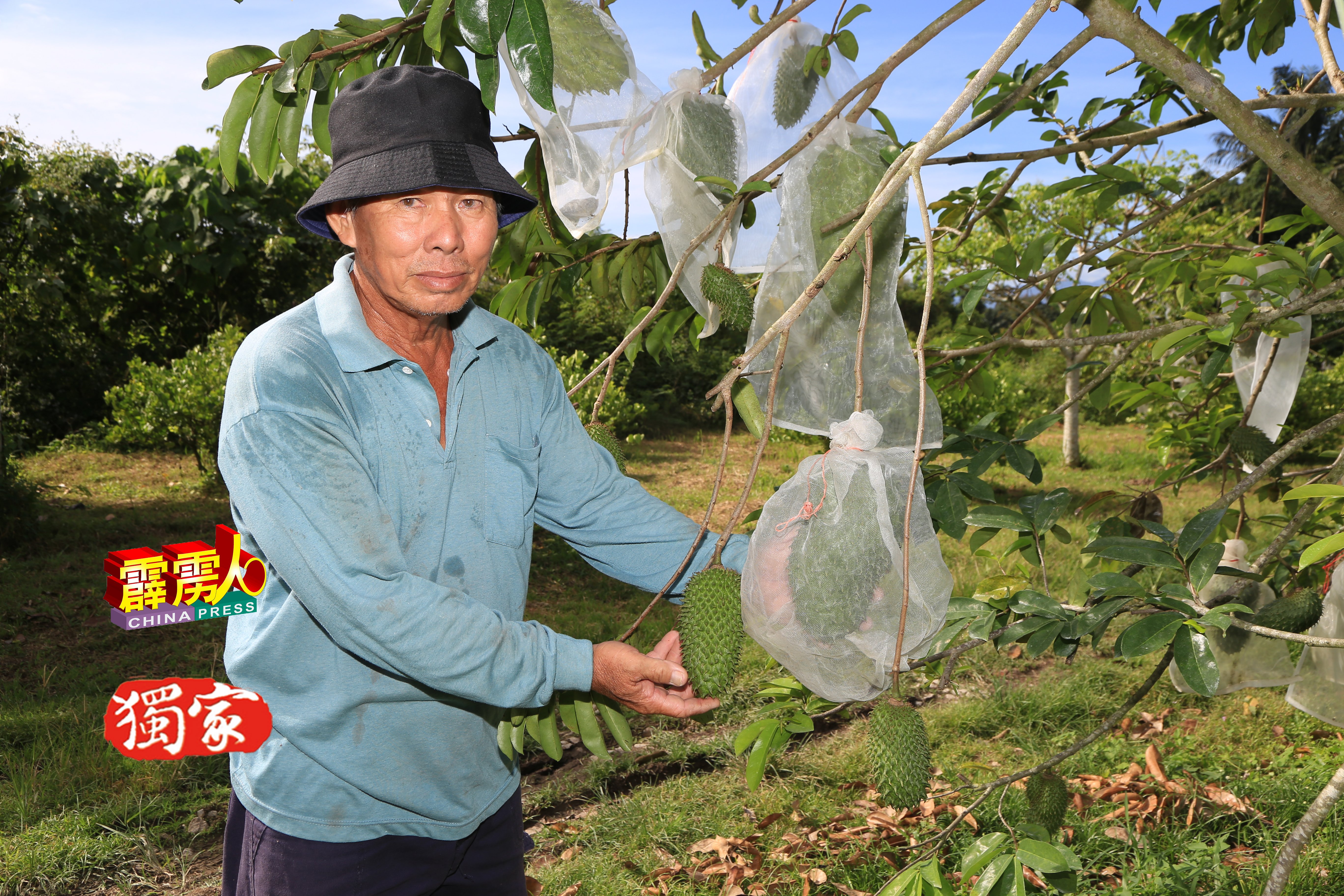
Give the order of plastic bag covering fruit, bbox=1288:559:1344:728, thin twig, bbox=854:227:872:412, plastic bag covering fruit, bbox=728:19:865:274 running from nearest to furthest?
thin twig, bbox=854:227:872:412, plastic bag covering fruit, bbox=728:19:865:274, plastic bag covering fruit, bbox=1288:559:1344:728

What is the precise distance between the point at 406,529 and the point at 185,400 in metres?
6.84

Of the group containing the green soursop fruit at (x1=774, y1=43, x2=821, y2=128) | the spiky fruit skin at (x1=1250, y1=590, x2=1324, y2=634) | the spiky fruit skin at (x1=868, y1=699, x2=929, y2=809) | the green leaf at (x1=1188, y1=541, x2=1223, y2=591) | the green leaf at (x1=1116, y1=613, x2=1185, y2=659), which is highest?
the green soursop fruit at (x1=774, y1=43, x2=821, y2=128)

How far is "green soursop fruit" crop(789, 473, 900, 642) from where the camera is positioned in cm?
120

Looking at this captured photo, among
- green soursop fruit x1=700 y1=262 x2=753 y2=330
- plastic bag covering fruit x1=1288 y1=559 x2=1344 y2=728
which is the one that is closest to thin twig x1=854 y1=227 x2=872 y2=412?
green soursop fruit x1=700 y1=262 x2=753 y2=330

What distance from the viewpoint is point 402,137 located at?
1.27m

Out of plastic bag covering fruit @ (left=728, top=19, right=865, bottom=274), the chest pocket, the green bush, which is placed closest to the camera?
the chest pocket

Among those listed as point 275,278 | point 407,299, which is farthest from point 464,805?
point 275,278

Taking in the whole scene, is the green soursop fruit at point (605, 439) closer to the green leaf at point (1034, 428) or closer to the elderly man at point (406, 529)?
the elderly man at point (406, 529)

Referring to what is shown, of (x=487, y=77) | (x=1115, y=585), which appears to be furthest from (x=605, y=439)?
(x=1115, y=585)

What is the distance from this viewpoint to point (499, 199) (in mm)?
1511

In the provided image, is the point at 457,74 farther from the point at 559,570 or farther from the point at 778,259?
the point at 559,570

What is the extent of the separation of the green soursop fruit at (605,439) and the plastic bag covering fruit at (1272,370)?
1.46m

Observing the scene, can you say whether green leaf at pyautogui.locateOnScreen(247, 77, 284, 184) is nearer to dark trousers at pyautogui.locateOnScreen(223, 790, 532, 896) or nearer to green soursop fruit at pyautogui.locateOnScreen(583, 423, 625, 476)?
green soursop fruit at pyautogui.locateOnScreen(583, 423, 625, 476)

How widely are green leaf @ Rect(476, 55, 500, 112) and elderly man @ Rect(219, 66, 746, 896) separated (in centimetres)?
4
